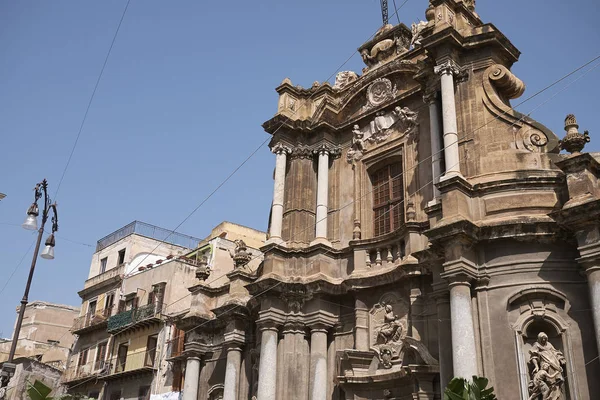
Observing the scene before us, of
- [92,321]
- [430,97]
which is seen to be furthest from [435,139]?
[92,321]

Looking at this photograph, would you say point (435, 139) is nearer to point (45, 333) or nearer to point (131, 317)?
point (131, 317)

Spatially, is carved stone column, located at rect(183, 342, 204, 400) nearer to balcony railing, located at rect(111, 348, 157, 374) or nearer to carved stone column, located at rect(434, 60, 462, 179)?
balcony railing, located at rect(111, 348, 157, 374)

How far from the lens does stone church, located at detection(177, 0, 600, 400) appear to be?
1295 centimetres

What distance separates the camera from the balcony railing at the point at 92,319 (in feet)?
111

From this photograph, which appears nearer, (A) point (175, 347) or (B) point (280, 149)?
(B) point (280, 149)

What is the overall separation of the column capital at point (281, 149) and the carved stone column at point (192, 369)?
267 inches

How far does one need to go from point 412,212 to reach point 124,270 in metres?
22.1

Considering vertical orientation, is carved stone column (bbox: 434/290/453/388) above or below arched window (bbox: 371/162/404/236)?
below

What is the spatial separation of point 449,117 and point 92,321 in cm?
2500

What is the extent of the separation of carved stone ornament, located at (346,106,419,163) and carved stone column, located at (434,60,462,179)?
6.75ft

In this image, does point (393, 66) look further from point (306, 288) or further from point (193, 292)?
point (193, 292)

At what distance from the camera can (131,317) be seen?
102ft

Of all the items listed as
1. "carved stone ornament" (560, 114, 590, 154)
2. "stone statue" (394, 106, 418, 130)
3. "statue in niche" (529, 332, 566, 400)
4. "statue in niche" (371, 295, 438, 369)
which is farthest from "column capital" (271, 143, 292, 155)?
"statue in niche" (529, 332, 566, 400)

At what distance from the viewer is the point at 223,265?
31.9m
